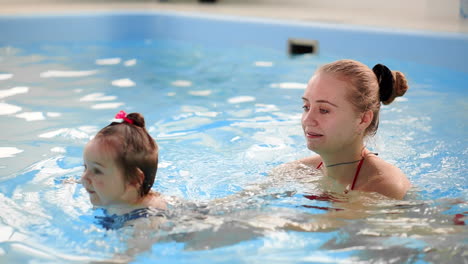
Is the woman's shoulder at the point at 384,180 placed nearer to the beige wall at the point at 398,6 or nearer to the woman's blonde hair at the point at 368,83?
the woman's blonde hair at the point at 368,83

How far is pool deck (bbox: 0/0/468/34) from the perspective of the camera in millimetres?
7160

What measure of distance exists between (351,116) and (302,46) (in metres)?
4.36

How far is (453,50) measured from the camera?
620cm

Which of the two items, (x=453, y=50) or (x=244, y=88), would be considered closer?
(x=244, y=88)

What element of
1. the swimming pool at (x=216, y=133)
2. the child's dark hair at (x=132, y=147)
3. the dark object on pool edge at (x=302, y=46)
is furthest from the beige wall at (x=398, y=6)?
the child's dark hair at (x=132, y=147)

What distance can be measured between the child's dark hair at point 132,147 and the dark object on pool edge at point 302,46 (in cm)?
470

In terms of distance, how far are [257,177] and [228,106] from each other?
5.45ft

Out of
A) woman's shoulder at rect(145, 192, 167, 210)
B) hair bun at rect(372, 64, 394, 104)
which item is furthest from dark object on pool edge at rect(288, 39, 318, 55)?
woman's shoulder at rect(145, 192, 167, 210)

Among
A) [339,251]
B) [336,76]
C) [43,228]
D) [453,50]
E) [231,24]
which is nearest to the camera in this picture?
[339,251]

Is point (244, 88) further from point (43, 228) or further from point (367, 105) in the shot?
point (43, 228)

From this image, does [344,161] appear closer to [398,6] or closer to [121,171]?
[121,171]

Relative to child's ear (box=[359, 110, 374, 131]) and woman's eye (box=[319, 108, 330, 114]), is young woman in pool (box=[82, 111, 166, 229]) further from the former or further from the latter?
child's ear (box=[359, 110, 374, 131])

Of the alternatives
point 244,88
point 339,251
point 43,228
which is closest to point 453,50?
point 244,88

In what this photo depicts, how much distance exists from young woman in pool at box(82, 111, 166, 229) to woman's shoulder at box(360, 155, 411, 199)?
1.02m
